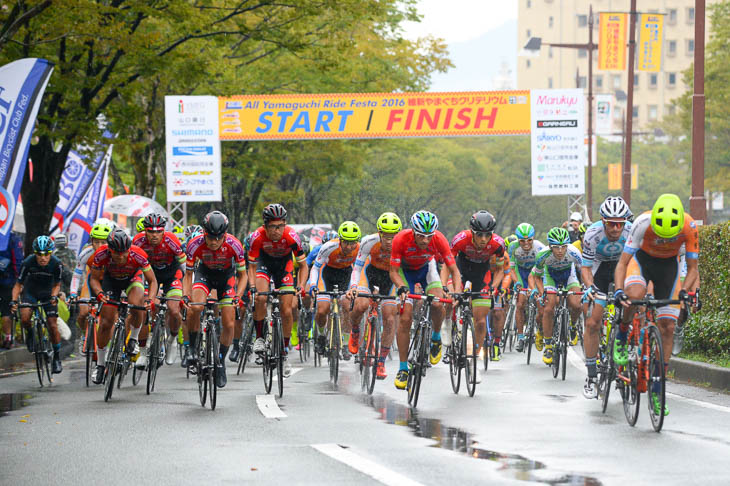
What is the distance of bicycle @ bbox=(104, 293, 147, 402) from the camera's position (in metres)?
12.1

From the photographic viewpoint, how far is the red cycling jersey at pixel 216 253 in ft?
41.0

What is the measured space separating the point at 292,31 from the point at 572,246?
13.0 m

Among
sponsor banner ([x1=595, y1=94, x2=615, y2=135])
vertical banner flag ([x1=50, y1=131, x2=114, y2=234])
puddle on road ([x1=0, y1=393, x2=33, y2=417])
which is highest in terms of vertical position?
sponsor banner ([x1=595, y1=94, x2=615, y2=135])

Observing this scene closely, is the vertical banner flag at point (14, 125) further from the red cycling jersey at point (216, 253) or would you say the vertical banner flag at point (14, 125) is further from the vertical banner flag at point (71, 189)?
the vertical banner flag at point (71, 189)

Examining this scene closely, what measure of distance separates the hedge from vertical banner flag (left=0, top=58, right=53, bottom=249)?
9.03m

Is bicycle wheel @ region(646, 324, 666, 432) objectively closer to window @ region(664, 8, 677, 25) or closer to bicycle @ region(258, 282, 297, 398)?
bicycle @ region(258, 282, 297, 398)

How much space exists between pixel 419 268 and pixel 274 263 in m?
1.95

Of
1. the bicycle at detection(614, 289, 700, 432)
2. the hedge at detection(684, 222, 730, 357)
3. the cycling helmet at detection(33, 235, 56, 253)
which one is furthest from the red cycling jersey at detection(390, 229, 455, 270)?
the cycling helmet at detection(33, 235, 56, 253)

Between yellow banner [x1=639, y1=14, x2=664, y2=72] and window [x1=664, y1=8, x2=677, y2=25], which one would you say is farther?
window [x1=664, y1=8, x2=677, y2=25]

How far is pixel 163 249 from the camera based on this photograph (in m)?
13.7

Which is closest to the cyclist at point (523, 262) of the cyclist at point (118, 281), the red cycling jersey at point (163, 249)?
the red cycling jersey at point (163, 249)

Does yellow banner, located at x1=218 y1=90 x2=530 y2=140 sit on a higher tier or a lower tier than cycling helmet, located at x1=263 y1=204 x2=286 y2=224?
higher

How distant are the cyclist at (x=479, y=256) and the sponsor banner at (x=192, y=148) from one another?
1748cm

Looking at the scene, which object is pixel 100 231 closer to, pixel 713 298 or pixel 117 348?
pixel 117 348
